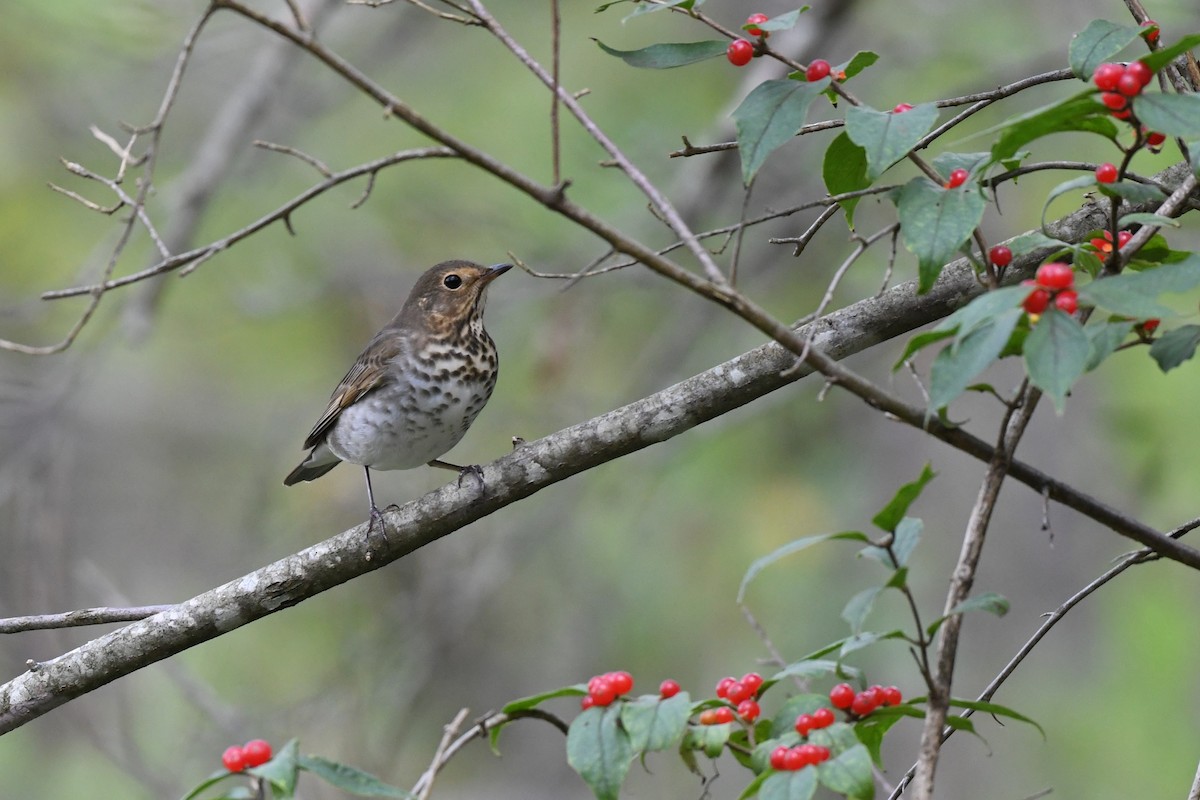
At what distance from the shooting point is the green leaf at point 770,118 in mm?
2092

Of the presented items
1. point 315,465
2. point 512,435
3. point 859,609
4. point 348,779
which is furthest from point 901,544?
point 512,435

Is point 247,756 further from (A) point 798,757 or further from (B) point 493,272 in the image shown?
(B) point 493,272

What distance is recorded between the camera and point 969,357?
5.39ft

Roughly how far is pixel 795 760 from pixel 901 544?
1.22 ft

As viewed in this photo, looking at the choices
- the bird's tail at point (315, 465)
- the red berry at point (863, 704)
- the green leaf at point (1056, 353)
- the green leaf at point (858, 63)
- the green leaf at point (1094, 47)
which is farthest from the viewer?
the bird's tail at point (315, 465)

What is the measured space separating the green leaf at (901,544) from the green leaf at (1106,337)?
0.35 meters

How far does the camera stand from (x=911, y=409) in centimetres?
196

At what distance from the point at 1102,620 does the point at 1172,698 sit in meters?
2.30

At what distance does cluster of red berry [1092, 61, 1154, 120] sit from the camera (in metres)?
1.79

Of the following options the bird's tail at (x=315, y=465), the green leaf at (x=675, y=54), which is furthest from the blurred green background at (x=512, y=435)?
Answer: the green leaf at (x=675, y=54)

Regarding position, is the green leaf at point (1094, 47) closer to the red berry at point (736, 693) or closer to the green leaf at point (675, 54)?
the green leaf at point (675, 54)

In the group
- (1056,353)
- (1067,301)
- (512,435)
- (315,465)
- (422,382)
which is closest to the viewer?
(1056,353)

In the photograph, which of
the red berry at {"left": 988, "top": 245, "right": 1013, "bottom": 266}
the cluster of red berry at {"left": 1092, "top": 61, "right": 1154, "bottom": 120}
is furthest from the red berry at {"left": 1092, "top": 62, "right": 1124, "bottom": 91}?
the red berry at {"left": 988, "top": 245, "right": 1013, "bottom": 266}

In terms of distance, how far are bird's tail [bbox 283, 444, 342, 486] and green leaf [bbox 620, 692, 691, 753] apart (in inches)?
151
